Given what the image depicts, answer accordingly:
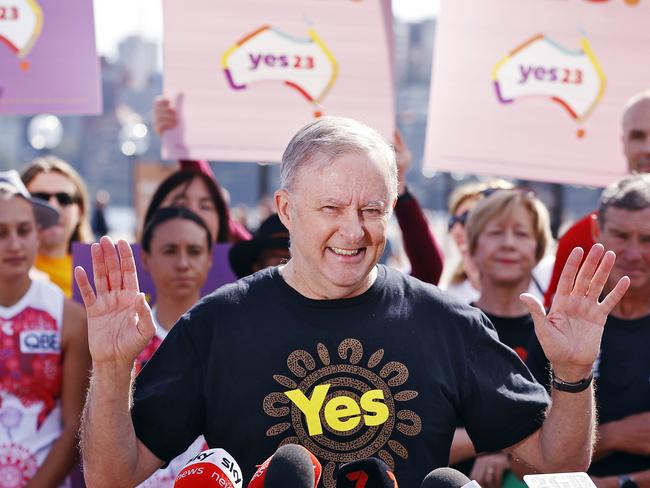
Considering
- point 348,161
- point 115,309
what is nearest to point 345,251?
point 348,161

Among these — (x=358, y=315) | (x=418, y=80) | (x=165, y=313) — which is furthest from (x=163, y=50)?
(x=418, y=80)

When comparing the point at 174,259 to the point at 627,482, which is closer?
the point at 627,482

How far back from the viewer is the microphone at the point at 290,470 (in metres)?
2.05

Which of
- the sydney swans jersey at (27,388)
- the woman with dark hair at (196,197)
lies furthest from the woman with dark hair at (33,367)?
the woman with dark hair at (196,197)

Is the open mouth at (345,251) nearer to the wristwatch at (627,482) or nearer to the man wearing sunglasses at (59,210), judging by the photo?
the wristwatch at (627,482)

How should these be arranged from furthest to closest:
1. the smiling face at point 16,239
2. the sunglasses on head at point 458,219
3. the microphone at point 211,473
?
the sunglasses on head at point 458,219, the smiling face at point 16,239, the microphone at point 211,473

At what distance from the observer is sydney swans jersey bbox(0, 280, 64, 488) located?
4.16 metres

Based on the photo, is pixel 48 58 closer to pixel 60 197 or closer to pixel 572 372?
pixel 60 197

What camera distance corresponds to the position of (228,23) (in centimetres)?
503

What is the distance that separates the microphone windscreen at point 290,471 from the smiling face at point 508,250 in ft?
8.66

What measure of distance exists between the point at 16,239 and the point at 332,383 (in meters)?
2.19

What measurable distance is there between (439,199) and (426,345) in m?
82.9

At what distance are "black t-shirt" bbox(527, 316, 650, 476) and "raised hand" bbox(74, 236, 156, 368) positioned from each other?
1.80 metres

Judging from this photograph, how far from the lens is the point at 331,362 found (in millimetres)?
2721
